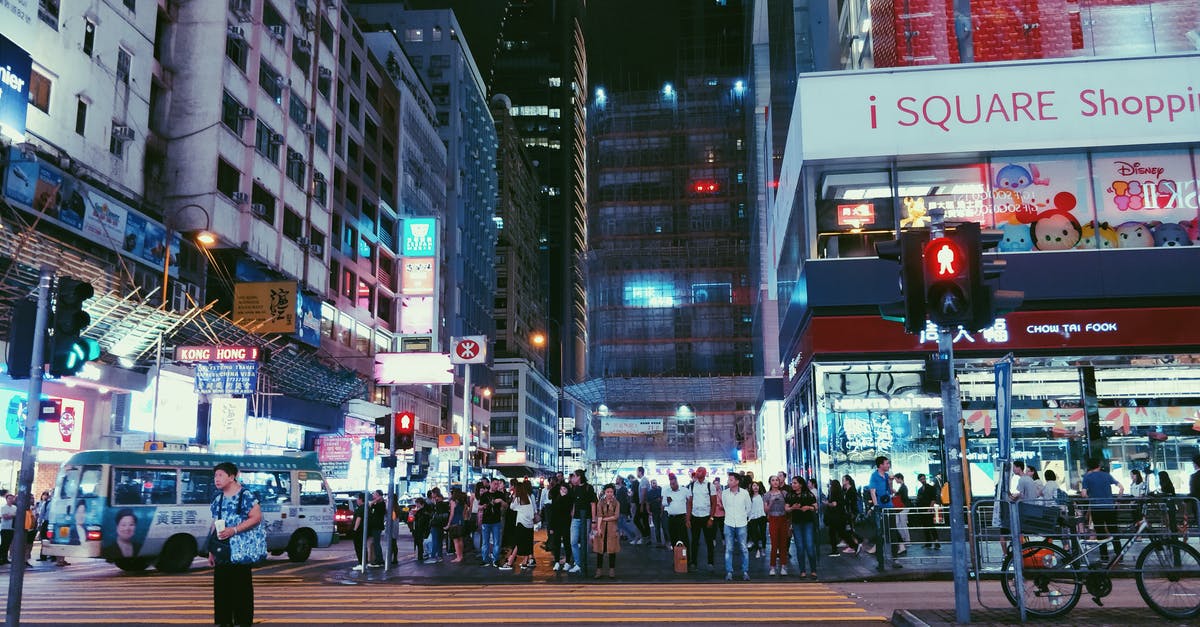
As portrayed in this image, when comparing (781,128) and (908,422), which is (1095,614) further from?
(781,128)

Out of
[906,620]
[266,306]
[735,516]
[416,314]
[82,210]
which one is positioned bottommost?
[906,620]

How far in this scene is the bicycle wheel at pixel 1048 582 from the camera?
396 inches

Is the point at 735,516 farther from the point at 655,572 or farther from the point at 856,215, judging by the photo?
the point at 856,215

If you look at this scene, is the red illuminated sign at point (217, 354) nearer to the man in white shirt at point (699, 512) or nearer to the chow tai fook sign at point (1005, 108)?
the man in white shirt at point (699, 512)

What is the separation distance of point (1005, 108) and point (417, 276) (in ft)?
132

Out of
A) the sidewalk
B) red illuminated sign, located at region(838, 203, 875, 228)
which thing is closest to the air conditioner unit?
the sidewalk

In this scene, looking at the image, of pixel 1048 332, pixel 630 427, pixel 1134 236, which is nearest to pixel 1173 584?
pixel 1048 332

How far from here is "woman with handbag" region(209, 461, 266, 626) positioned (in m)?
9.16

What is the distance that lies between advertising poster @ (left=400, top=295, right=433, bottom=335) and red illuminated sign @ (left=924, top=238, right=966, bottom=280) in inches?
1892

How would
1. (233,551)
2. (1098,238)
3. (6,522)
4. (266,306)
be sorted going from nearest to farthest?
1. (233,551)
2. (1098,238)
3. (6,522)
4. (266,306)

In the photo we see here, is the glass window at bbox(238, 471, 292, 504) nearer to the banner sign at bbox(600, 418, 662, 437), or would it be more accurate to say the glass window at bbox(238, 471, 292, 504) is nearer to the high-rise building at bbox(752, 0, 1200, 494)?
the high-rise building at bbox(752, 0, 1200, 494)

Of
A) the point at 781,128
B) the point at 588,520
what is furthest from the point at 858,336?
the point at 781,128

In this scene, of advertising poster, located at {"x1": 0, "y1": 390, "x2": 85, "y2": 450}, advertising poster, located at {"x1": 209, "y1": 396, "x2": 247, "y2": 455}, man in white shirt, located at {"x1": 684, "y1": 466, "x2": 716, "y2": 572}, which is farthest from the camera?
advertising poster, located at {"x1": 209, "y1": 396, "x2": 247, "y2": 455}

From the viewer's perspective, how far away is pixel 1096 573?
1020 centimetres
